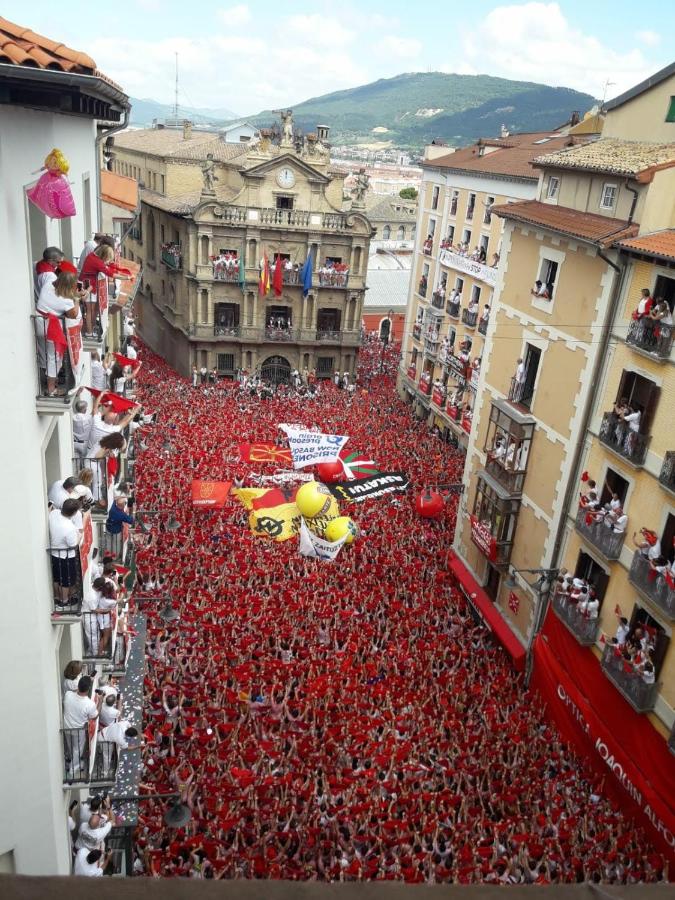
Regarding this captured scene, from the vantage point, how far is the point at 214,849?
13.0m

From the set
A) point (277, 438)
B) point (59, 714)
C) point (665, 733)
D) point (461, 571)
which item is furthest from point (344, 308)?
point (59, 714)

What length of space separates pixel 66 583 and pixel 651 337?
1308 cm

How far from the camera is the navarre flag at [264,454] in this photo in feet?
98.7

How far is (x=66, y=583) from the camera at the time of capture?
845 cm

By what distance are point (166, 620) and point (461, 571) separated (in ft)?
32.7

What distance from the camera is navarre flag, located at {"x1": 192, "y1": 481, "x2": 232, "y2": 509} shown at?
2495 cm

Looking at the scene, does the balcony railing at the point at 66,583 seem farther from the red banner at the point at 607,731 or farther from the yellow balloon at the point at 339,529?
the yellow balloon at the point at 339,529

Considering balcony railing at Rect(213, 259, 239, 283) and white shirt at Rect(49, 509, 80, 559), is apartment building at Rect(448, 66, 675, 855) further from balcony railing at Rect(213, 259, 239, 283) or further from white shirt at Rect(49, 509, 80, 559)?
balcony railing at Rect(213, 259, 239, 283)

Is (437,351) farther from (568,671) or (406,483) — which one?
(568,671)

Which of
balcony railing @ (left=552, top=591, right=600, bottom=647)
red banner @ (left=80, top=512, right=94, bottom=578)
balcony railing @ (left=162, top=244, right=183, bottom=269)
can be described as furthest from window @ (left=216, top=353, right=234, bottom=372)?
red banner @ (left=80, top=512, right=94, bottom=578)

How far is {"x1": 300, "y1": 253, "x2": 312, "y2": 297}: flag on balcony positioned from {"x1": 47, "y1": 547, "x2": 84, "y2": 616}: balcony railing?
113ft

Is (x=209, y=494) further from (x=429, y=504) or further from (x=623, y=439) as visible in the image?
(x=623, y=439)

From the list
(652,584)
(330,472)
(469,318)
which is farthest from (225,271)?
(652,584)

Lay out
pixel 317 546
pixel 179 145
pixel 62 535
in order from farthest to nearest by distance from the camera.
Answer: pixel 179 145 → pixel 317 546 → pixel 62 535
